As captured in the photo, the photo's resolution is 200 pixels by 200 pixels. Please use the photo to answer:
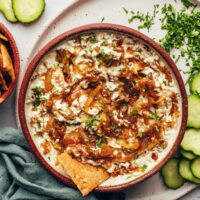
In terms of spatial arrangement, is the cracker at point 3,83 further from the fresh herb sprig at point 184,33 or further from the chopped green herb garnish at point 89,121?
the fresh herb sprig at point 184,33

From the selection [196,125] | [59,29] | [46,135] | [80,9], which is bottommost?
[46,135]

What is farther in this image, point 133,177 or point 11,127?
point 11,127

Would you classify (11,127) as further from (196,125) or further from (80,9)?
(196,125)

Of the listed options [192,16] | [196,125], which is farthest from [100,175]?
[192,16]

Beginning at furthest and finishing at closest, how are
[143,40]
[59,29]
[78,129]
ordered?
[59,29] < [78,129] < [143,40]

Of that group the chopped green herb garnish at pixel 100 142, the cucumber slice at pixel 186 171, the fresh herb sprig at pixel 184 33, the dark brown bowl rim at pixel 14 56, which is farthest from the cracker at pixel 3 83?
the cucumber slice at pixel 186 171

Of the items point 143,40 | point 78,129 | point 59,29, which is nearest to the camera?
point 143,40
